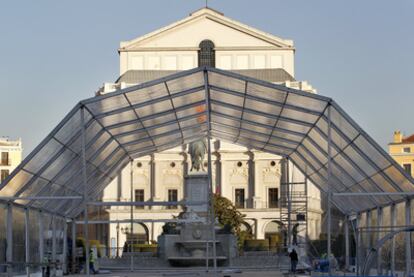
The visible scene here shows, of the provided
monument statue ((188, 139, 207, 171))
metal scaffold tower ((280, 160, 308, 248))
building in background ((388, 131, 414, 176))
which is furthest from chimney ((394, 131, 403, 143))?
monument statue ((188, 139, 207, 171))

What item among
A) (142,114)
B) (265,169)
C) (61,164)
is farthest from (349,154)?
(265,169)

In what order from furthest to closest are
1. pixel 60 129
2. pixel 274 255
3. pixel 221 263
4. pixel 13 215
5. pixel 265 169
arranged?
pixel 265 169, pixel 274 255, pixel 221 263, pixel 13 215, pixel 60 129

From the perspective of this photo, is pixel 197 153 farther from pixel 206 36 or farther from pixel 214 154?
pixel 206 36

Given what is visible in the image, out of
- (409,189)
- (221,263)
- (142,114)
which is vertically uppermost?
(142,114)

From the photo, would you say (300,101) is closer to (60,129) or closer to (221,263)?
(60,129)

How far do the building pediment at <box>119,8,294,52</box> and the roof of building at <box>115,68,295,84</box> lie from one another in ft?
8.98

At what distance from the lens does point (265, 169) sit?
4190 inches

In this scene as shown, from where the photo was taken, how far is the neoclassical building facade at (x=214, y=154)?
102812 millimetres

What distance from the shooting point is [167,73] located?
110 metres

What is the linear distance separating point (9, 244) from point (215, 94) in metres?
8.55

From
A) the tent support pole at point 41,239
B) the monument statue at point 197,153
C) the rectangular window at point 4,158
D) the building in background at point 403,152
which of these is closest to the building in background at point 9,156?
the rectangular window at point 4,158

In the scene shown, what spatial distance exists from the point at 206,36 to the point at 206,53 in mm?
1922

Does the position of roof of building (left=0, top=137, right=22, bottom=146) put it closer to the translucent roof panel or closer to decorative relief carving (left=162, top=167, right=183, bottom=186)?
decorative relief carving (left=162, top=167, right=183, bottom=186)

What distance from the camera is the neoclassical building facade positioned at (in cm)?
10281
